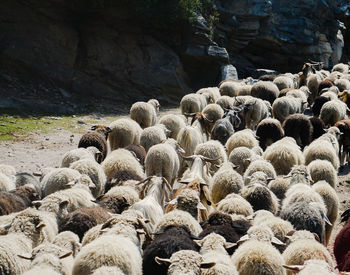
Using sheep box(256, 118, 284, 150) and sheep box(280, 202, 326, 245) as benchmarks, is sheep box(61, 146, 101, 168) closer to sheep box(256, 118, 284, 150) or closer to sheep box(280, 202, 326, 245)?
sheep box(280, 202, 326, 245)

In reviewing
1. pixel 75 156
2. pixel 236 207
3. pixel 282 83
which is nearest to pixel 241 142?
pixel 75 156

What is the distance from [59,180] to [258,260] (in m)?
3.80

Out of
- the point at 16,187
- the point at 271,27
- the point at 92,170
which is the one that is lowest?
the point at 16,187

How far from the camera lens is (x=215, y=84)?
23.2 m

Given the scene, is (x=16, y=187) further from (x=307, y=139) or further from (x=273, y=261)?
(x=307, y=139)

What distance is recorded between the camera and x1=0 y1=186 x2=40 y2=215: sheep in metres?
6.46

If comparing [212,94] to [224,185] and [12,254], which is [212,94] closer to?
[224,185]

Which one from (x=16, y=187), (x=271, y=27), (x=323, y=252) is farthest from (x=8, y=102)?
(x=271, y=27)

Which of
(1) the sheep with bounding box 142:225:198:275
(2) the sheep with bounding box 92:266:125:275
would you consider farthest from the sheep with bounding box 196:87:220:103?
(2) the sheep with bounding box 92:266:125:275

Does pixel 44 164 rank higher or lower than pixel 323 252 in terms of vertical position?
lower

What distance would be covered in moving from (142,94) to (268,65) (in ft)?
34.1

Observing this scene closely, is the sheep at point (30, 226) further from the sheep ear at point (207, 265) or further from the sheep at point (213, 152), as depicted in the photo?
the sheep at point (213, 152)

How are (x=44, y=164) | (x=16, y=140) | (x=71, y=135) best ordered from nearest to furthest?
(x=44, y=164), (x=16, y=140), (x=71, y=135)

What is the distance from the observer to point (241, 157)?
9.34 meters
